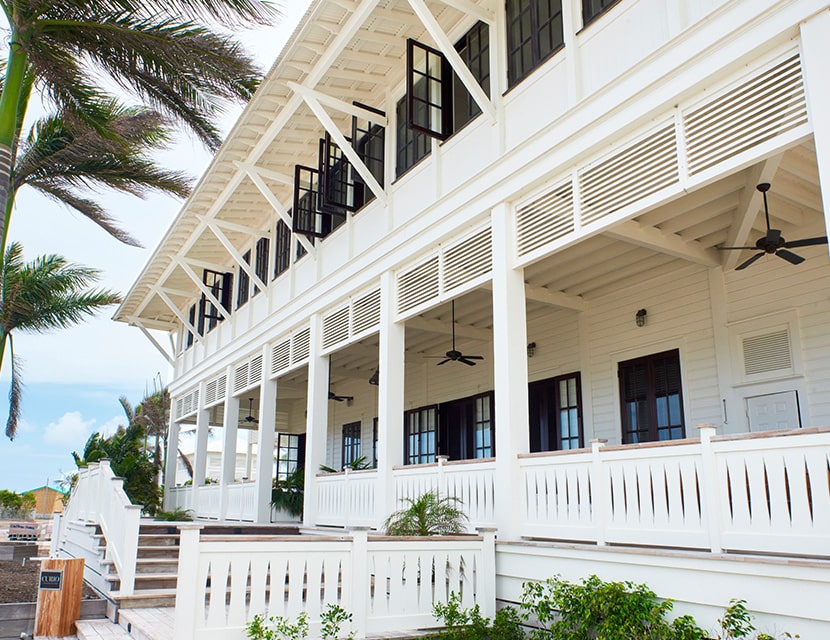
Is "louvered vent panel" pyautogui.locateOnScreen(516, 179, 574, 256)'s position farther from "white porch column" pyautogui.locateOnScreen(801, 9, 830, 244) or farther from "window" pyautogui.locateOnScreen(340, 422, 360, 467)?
"window" pyautogui.locateOnScreen(340, 422, 360, 467)

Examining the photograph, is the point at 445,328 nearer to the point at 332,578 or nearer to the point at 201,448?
the point at 332,578

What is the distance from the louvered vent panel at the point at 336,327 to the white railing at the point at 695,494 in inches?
209

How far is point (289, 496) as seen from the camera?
555 inches

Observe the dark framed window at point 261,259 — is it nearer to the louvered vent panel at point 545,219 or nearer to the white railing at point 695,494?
the louvered vent panel at point 545,219

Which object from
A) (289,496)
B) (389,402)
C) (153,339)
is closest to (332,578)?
(389,402)

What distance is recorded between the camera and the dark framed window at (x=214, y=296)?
19016 millimetres

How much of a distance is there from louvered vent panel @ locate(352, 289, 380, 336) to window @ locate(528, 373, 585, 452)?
3009 millimetres

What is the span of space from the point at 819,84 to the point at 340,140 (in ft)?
21.9

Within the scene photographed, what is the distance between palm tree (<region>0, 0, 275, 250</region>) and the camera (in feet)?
29.6

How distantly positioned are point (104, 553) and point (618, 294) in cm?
825

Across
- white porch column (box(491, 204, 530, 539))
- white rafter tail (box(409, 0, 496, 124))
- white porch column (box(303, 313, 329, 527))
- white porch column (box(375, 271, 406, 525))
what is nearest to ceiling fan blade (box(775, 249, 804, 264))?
white porch column (box(491, 204, 530, 539))

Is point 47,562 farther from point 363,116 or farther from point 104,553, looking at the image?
point 363,116

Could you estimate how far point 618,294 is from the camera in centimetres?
1098

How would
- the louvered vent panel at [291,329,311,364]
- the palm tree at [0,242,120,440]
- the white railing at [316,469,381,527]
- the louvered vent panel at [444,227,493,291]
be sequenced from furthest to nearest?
the palm tree at [0,242,120,440], the louvered vent panel at [291,329,311,364], the white railing at [316,469,381,527], the louvered vent panel at [444,227,493,291]
